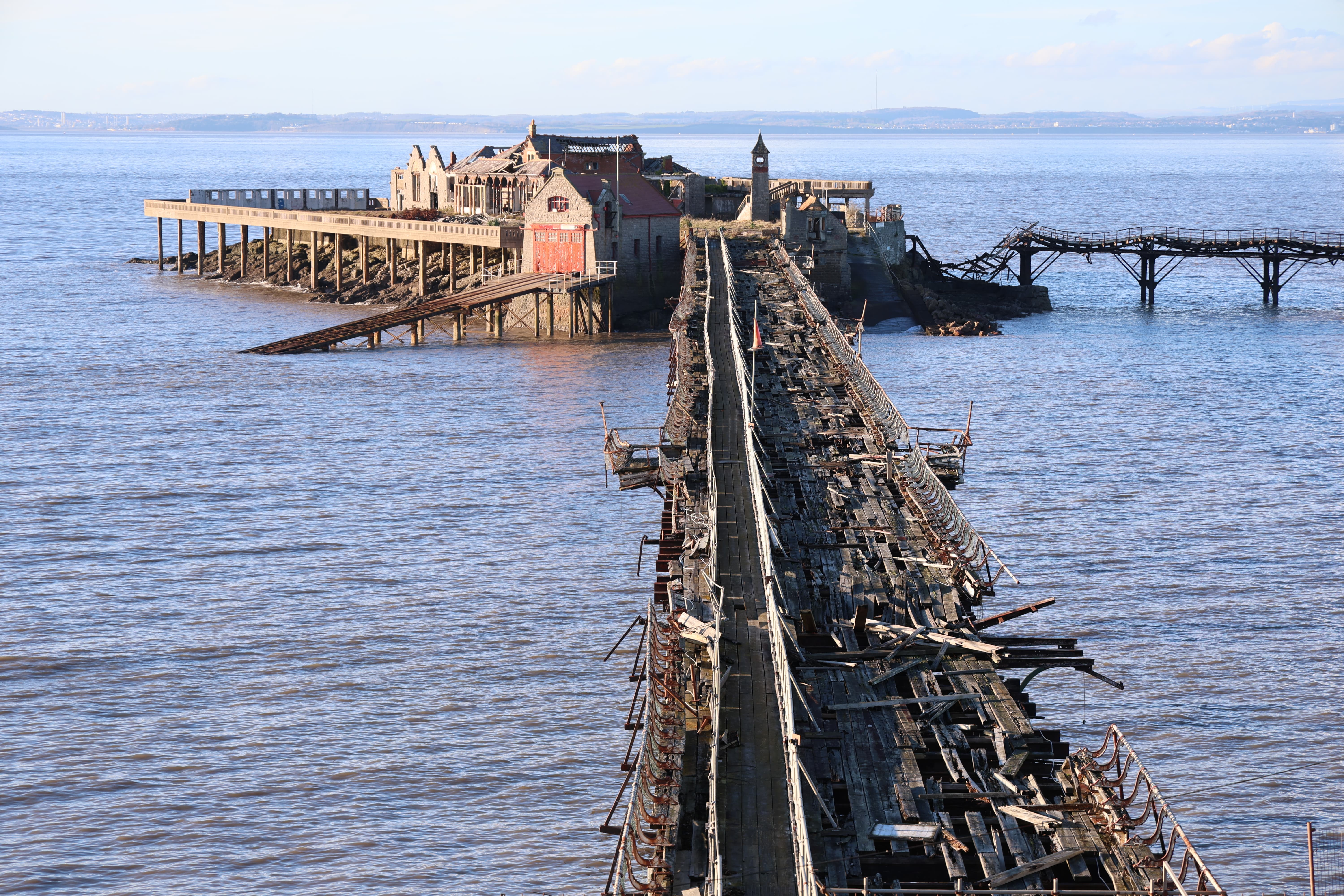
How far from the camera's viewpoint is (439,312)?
6294 cm

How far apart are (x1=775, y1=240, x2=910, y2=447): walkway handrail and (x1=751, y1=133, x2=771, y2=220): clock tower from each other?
2131 cm

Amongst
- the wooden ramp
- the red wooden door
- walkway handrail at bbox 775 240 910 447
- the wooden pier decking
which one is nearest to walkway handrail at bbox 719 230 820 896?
the wooden pier decking

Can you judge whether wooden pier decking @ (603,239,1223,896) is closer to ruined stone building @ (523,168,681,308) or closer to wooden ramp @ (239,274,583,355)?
wooden ramp @ (239,274,583,355)

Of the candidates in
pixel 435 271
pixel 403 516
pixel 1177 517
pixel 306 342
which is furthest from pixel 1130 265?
pixel 403 516

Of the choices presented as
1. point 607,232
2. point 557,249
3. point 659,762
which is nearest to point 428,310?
point 557,249

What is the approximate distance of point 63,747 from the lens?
22.2m

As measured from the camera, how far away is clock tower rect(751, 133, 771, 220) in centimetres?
7438

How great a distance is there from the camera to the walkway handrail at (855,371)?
2839 cm

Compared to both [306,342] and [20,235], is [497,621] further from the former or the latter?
[20,235]

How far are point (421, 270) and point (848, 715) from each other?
61.3 meters

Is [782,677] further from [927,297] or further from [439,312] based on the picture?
[927,297]

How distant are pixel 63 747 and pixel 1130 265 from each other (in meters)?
87.6

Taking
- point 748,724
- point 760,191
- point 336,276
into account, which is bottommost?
point 748,724

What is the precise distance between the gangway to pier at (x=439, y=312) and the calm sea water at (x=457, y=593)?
2167mm
